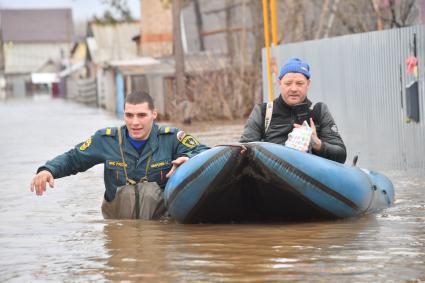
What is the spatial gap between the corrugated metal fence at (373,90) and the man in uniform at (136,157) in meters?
5.37

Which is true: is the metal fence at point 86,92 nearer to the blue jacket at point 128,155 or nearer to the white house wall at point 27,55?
the white house wall at point 27,55

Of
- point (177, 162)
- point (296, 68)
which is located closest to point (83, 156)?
point (177, 162)

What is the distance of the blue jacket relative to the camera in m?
9.12

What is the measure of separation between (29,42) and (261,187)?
4993 inches

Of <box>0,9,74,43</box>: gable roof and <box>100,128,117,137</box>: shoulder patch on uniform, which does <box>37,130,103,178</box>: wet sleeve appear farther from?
<box>0,9,74,43</box>: gable roof

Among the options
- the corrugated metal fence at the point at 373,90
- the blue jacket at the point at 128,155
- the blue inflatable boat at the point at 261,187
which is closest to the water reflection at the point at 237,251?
the blue inflatable boat at the point at 261,187

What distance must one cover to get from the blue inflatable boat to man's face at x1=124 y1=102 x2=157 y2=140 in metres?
0.46

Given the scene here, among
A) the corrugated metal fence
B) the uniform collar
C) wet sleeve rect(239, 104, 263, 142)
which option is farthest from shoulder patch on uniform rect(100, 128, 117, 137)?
the corrugated metal fence

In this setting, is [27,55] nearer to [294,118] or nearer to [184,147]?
[184,147]

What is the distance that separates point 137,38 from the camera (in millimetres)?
61375

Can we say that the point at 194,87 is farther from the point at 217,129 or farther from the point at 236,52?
the point at 217,129

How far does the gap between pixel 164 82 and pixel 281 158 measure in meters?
26.5

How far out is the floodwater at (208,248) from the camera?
648 cm

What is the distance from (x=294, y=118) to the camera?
361 inches
